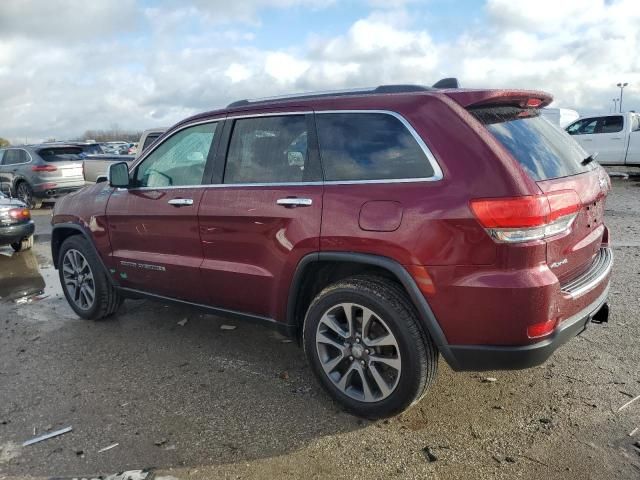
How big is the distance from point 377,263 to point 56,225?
358cm

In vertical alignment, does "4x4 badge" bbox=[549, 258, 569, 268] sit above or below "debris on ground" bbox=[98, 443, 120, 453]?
above

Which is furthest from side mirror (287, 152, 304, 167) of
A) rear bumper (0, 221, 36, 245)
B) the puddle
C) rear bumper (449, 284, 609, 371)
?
rear bumper (0, 221, 36, 245)

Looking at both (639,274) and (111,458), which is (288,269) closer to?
(111,458)

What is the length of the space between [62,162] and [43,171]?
0.53 metres

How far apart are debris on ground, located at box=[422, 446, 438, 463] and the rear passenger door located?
120 centimetres

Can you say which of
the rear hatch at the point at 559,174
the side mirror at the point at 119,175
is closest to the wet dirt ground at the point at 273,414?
the rear hatch at the point at 559,174

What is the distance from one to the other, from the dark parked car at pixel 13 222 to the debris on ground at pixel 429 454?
25.8 ft

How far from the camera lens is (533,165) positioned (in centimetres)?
283

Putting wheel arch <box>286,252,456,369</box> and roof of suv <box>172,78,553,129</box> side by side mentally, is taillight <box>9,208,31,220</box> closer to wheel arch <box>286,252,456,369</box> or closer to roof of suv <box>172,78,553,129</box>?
roof of suv <box>172,78,553,129</box>

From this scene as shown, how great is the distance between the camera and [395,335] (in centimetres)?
295

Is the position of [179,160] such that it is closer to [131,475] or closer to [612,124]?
[131,475]

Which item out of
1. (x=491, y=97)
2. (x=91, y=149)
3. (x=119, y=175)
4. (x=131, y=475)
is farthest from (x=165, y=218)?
(x=91, y=149)

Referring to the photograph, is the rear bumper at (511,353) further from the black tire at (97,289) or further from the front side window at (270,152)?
the black tire at (97,289)

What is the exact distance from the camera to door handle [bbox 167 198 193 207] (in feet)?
12.7
